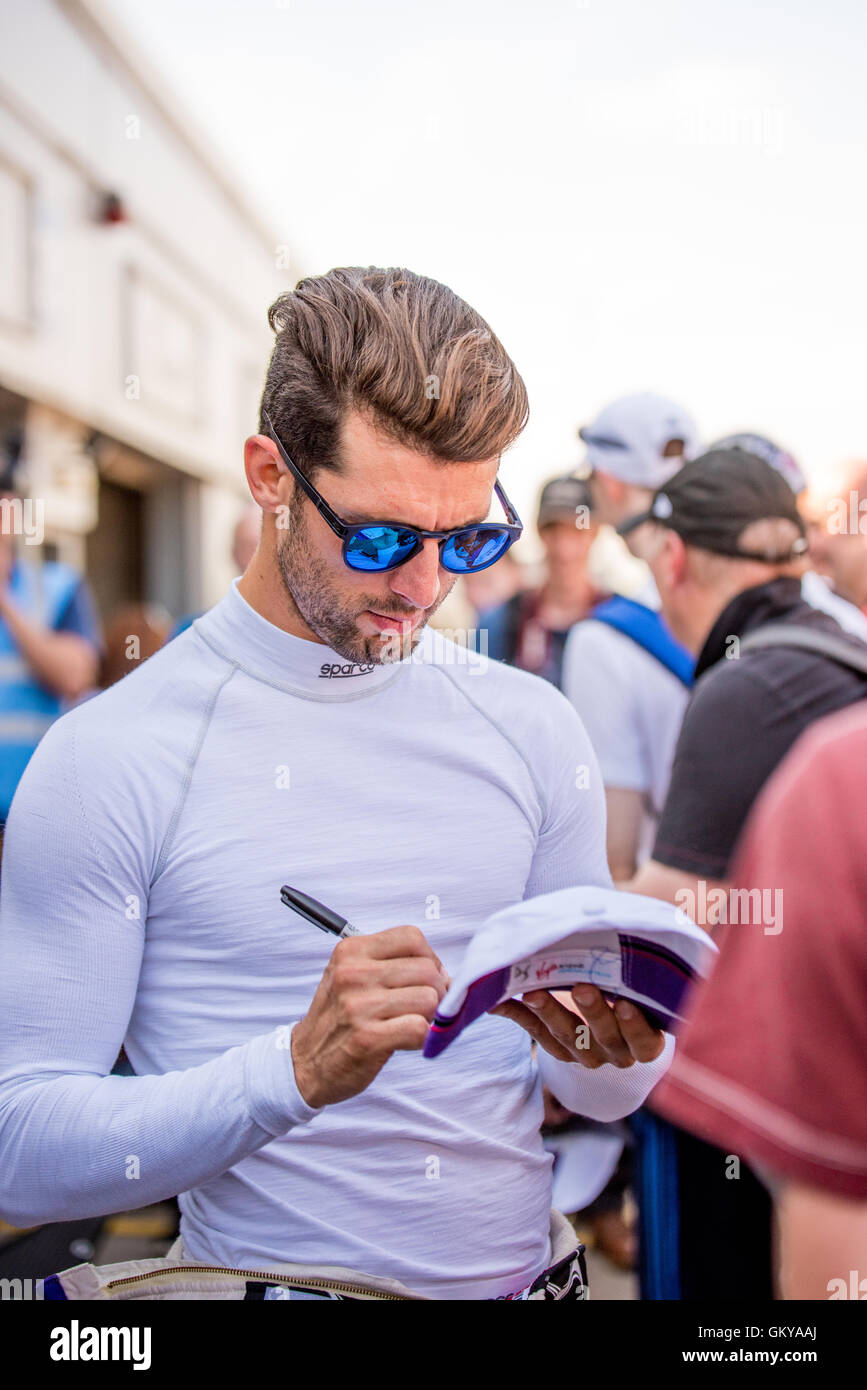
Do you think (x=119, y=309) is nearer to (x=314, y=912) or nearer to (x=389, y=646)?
(x=389, y=646)

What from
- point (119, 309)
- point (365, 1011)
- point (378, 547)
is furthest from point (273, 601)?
point (119, 309)

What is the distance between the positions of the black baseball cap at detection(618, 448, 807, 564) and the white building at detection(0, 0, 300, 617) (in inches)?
153

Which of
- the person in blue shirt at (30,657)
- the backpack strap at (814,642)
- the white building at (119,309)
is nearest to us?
the backpack strap at (814,642)

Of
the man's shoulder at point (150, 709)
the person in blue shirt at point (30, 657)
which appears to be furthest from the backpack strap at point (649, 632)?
the person in blue shirt at point (30, 657)

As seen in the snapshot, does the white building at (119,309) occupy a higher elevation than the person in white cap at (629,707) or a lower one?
higher

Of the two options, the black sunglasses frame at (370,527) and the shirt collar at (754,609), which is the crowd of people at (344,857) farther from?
the shirt collar at (754,609)

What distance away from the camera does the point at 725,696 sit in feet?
5.42

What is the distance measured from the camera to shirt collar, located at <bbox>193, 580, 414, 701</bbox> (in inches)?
54.0

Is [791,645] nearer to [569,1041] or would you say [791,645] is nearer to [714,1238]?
[569,1041]

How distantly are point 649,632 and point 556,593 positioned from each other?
1476 mm

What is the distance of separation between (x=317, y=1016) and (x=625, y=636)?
58.2 inches

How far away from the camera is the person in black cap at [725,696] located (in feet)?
5.27

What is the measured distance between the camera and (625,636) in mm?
2416

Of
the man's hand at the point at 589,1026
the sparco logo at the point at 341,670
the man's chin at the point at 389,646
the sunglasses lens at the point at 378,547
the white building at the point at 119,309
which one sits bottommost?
the man's hand at the point at 589,1026
